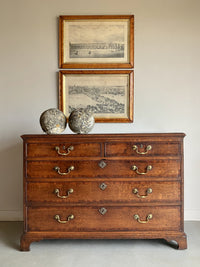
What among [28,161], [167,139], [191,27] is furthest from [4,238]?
[191,27]

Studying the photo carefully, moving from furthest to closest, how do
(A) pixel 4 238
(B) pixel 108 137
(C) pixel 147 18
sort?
(C) pixel 147 18 < (A) pixel 4 238 < (B) pixel 108 137

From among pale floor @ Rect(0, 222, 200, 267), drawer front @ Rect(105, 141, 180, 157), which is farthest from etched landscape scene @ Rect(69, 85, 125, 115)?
pale floor @ Rect(0, 222, 200, 267)

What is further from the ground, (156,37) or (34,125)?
(156,37)

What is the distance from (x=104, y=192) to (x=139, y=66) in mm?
1450

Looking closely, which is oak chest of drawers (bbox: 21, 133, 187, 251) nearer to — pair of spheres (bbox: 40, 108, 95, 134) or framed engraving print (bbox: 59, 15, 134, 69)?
pair of spheres (bbox: 40, 108, 95, 134)

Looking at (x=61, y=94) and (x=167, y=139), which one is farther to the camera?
(x=61, y=94)

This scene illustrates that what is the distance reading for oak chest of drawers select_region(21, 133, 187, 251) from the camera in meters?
2.60

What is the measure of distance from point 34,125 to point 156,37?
1620 mm

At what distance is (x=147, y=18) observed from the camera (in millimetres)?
3266

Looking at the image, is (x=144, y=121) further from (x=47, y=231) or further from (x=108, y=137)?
(x=47, y=231)

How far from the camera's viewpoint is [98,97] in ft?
10.8

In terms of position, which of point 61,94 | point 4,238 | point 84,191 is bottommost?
point 4,238

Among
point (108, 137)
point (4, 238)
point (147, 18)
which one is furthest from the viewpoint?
point (147, 18)

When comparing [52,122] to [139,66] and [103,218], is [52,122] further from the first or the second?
[139,66]
